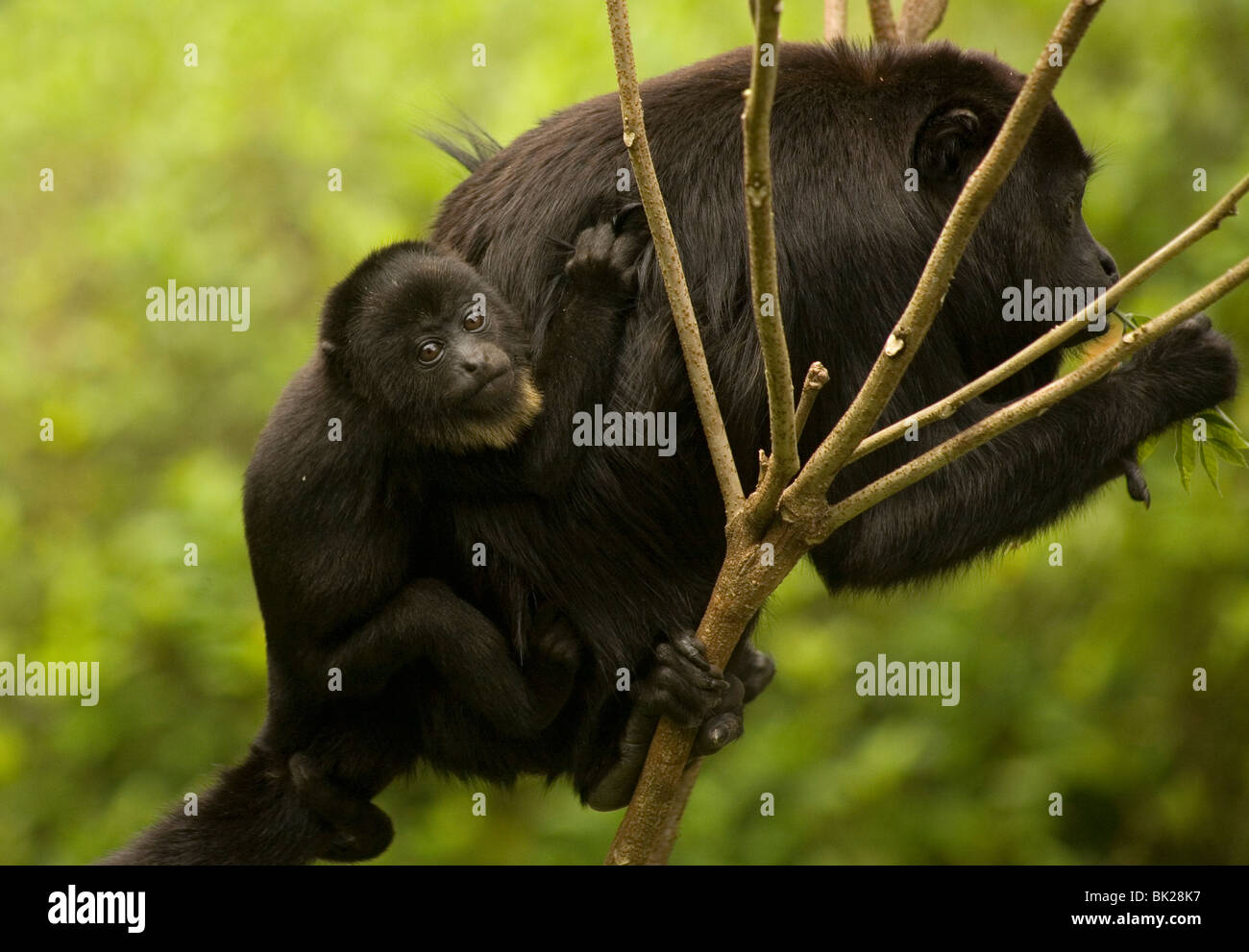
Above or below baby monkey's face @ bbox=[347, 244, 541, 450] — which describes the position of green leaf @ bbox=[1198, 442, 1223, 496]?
below

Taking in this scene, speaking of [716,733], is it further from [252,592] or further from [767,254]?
[252,592]

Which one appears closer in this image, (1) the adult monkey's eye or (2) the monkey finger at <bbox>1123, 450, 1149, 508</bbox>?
(1) the adult monkey's eye

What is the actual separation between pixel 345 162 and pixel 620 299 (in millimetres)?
5301

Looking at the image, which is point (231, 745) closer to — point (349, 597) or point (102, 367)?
point (102, 367)

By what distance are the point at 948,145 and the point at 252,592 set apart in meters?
5.24

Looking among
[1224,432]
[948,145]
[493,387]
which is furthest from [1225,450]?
[493,387]

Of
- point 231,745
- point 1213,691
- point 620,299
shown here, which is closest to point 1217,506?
point 1213,691

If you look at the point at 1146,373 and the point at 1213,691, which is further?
the point at 1213,691

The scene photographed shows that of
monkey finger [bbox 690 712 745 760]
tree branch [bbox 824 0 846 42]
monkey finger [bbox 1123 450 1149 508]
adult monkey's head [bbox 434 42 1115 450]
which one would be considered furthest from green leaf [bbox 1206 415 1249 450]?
tree branch [bbox 824 0 846 42]

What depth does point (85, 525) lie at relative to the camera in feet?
29.6

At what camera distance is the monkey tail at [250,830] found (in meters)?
4.79

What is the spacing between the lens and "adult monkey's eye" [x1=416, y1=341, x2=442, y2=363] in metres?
4.57

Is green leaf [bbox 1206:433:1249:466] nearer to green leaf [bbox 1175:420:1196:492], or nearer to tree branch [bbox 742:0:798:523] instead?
green leaf [bbox 1175:420:1196:492]

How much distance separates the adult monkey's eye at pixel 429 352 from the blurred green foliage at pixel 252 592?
3.79 meters
